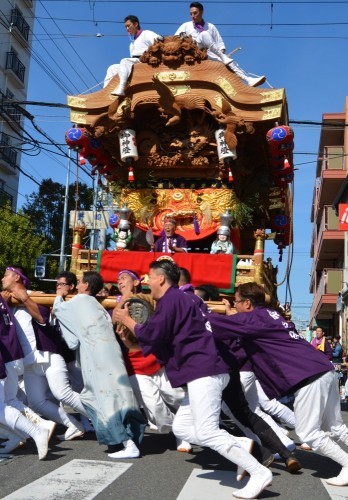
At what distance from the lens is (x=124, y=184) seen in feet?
34.3

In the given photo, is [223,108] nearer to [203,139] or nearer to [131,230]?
[203,139]

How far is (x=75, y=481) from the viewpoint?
3.85 metres

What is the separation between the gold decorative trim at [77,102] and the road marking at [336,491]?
7.17 meters

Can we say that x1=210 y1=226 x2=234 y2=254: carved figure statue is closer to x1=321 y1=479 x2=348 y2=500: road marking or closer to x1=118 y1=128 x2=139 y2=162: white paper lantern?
x1=118 y1=128 x2=139 y2=162: white paper lantern

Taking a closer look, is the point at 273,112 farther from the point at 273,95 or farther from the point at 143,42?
the point at 143,42

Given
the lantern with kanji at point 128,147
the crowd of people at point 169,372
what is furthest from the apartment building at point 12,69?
the crowd of people at point 169,372

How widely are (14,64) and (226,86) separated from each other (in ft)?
78.8

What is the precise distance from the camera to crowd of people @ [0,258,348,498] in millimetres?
3961

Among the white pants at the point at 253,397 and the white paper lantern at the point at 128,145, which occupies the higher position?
the white paper lantern at the point at 128,145

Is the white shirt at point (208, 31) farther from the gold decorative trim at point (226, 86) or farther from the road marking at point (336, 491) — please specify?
the road marking at point (336, 491)

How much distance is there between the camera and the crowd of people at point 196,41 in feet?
30.2

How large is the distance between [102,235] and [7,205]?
453 cm

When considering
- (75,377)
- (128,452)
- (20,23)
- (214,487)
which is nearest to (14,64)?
(20,23)

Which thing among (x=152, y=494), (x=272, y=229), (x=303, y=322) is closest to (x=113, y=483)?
(x=152, y=494)
